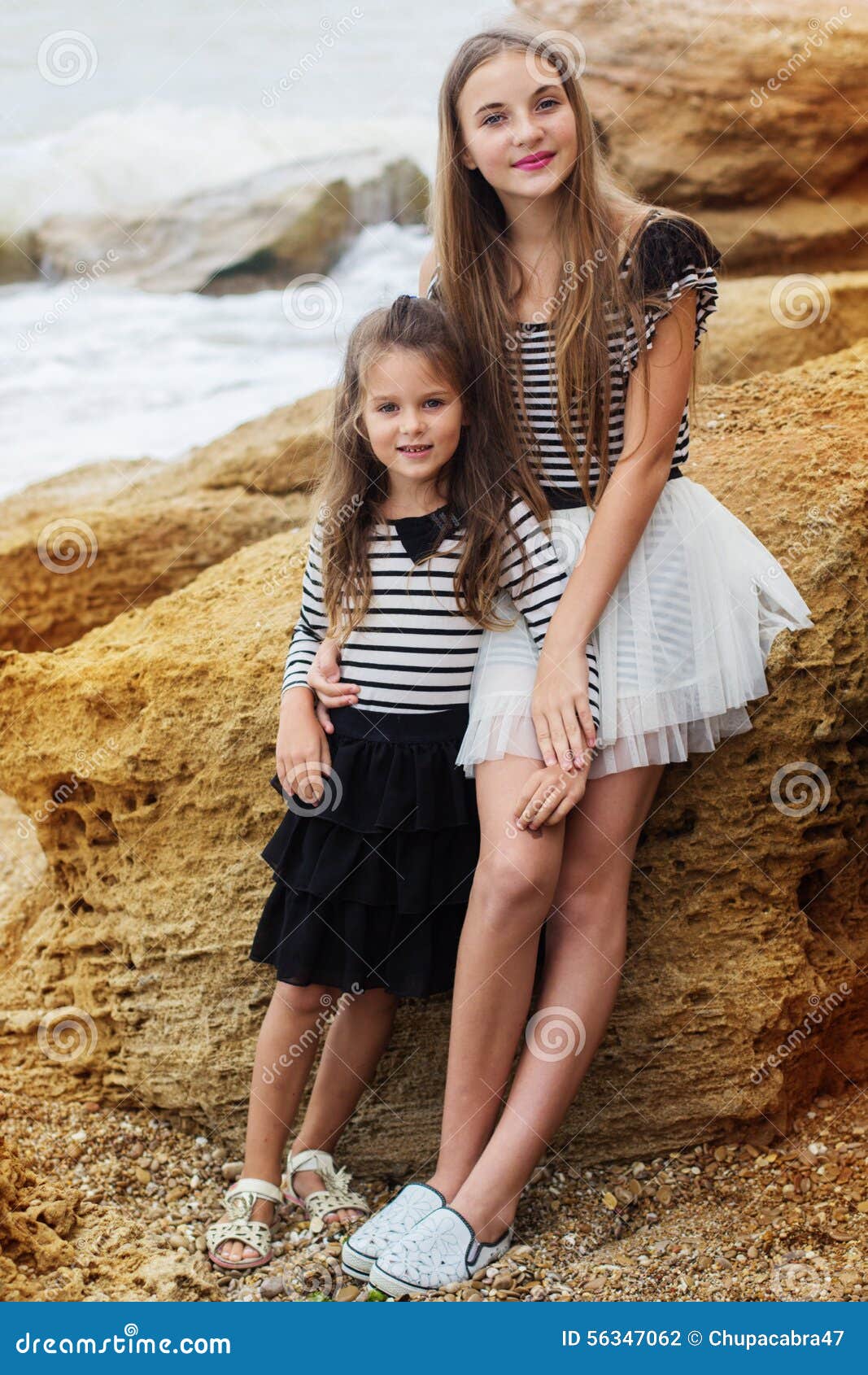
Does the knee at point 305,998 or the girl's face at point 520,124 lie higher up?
the girl's face at point 520,124

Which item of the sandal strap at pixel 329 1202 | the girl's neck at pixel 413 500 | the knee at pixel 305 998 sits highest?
the girl's neck at pixel 413 500

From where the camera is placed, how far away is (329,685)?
236cm

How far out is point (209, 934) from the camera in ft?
8.92

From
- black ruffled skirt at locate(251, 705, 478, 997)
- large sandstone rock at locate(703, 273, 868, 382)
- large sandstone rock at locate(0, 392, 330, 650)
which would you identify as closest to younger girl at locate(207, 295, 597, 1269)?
black ruffled skirt at locate(251, 705, 478, 997)

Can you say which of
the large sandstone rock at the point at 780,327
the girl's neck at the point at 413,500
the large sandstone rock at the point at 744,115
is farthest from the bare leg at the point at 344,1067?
the large sandstone rock at the point at 744,115

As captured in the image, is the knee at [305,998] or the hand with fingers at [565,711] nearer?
the hand with fingers at [565,711]

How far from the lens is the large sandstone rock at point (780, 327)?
527 cm

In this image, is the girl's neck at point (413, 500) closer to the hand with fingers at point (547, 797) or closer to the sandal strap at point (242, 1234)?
the hand with fingers at point (547, 797)

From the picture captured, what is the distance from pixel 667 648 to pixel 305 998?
90cm

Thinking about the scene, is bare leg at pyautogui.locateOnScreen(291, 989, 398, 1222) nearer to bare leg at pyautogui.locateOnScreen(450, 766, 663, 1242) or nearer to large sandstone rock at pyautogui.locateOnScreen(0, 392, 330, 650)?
bare leg at pyautogui.locateOnScreen(450, 766, 663, 1242)

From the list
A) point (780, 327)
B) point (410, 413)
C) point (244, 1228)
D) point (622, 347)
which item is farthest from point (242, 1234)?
point (780, 327)

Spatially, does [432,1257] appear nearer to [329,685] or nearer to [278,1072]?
[278,1072]

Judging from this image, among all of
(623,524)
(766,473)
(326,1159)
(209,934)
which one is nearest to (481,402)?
(623,524)

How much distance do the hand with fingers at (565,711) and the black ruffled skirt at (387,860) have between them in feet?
0.59
